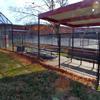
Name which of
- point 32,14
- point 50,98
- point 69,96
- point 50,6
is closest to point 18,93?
point 50,98

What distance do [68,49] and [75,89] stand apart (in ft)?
22.2

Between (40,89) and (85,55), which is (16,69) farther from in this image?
(85,55)

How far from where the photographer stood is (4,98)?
5.86m

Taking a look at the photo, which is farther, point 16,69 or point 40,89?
point 16,69

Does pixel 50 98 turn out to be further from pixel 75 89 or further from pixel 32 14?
pixel 32 14

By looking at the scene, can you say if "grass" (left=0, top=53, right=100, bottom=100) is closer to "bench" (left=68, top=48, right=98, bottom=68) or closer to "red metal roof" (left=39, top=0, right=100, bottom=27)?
"bench" (left=68, top=48, right=98, bottom=68)

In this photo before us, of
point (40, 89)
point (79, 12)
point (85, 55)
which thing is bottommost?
point (40, 89)

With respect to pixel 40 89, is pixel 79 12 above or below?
above

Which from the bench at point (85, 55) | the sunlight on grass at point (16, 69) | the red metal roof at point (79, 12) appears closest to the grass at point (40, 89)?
the sunlight on grass at point (16, 69)

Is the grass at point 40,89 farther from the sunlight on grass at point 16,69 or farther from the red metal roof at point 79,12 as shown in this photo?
the red metal roof at point 79,12

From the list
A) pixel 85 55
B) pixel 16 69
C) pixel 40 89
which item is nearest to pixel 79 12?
pixel 85 55

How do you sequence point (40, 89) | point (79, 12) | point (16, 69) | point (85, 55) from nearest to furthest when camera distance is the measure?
point (40, 89), point (16, 69), point (79, 12), point (85, 55)

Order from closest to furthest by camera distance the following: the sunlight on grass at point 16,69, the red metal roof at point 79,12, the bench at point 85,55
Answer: the sunlight on grass at point 16,69
the red metal roof at point 79,12
the bench at point 85,55

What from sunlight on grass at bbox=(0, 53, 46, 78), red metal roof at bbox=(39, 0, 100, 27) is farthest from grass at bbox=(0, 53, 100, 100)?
red metal roof at bbox=(39, 0, 100, 27)
